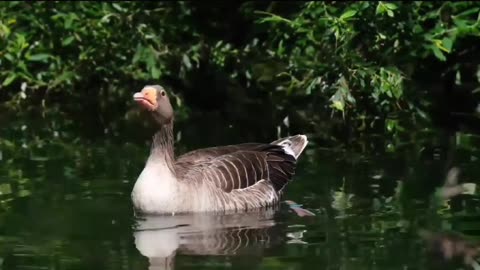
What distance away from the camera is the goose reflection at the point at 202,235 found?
440 inches

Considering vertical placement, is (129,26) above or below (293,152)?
above

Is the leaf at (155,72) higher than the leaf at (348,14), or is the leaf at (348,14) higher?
the leaf at (348,14)

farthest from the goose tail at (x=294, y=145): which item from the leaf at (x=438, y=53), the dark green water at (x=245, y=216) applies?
the leaf at (x=438, y=53)

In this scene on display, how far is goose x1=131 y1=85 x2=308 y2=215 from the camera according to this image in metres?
12.5

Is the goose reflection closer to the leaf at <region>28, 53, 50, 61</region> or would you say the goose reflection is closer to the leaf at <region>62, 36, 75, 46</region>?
the leaf at <region>62, 36, 75, 46</region>

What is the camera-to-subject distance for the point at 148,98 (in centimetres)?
1278

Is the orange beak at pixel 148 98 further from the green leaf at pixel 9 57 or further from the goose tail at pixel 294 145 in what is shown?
the green leaf at pixel 9 57

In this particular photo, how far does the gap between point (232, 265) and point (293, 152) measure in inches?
152

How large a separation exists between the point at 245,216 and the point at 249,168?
0.77 m

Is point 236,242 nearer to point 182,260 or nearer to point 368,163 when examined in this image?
point 182,260

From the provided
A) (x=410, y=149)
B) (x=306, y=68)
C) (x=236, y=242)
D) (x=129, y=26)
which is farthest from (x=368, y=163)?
(x=129, y=26)

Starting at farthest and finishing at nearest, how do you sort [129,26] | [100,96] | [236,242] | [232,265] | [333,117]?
[100,96]
[129,26]
[333,117]
[236,242]
[232,265]

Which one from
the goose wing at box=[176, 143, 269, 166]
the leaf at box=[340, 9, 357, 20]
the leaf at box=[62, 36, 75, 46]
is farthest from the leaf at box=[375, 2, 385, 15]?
the leaf at box=[62, 36, 75, 46]

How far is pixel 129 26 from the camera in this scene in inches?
775
